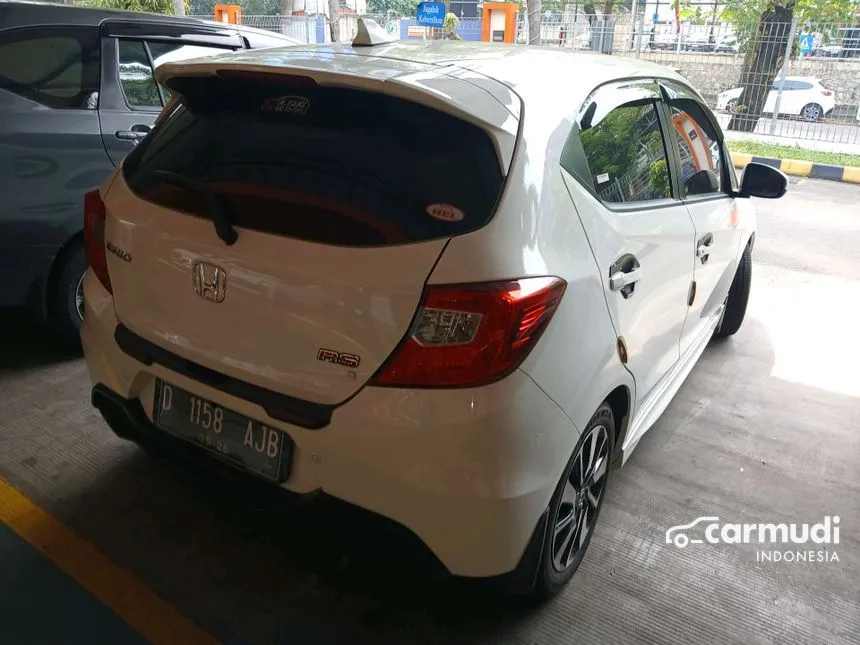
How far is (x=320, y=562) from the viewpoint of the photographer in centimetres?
223

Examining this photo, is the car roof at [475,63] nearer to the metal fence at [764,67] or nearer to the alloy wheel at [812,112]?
the metal fence at [764,67]

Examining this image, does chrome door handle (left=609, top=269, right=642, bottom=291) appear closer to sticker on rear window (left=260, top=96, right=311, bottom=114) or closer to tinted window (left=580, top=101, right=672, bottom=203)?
tinted window (left=580, top=101, right=672, bottom=203)

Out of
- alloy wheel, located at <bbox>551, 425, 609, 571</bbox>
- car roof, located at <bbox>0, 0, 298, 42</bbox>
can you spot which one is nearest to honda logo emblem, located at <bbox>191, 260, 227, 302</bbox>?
alloy wheel, located at <bbox>551, 425, 609, 571</bbox>

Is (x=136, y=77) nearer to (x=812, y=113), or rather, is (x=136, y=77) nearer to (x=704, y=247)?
(x=704, y=247)

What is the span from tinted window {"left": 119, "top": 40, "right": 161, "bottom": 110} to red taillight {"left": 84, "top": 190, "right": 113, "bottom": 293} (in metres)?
1.63

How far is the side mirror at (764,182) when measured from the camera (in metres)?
3.19

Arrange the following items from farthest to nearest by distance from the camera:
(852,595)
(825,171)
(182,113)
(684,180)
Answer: (825,171) → (684,180) → (852,595) → (182,113)

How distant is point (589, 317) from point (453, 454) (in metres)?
0.53

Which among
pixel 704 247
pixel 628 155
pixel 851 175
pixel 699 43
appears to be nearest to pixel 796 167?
pixel 851 175

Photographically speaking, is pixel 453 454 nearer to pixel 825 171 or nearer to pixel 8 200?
pixel 8 200

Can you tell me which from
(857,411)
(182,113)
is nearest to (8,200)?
(182,113)

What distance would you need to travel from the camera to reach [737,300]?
4.09 metres

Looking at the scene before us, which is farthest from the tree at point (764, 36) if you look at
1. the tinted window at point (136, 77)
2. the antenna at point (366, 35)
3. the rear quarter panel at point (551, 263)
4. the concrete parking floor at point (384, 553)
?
the rear quarter panel at point (551, 263)

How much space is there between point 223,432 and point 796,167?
1070cm
